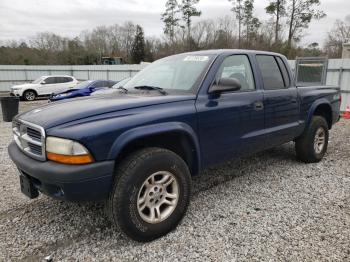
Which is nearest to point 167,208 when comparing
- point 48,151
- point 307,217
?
point 48,151

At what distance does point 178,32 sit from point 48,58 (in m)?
19.1

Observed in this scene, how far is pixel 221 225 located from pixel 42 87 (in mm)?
18889

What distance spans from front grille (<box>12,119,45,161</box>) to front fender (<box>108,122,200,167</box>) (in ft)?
1.96

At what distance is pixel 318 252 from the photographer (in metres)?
2.70

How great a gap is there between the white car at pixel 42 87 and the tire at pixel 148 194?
58.2 feet

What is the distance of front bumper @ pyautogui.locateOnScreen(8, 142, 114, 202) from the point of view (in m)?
2.38

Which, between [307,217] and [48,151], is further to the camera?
[307,217]

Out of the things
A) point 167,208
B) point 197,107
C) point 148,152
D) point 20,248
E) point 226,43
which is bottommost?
point 20,248

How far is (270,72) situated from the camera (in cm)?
430

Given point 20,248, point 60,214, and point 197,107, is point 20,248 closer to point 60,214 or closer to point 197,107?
point 60,214

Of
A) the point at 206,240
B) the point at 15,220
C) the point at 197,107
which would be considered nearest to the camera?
the point at 206,240

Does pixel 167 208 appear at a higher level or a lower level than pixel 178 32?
lower

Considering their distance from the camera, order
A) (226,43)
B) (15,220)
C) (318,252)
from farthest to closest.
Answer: (226,43)
(15,220)
(318,252)

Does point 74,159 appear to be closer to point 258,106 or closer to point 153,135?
point 153,135
